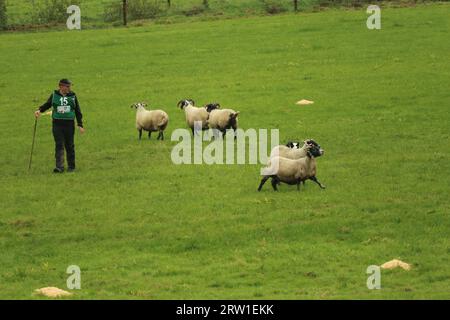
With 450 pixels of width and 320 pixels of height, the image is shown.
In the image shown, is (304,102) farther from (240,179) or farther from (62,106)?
(62,106)

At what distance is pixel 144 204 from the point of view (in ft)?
91.4

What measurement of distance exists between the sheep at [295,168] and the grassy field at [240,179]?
0.52 metres

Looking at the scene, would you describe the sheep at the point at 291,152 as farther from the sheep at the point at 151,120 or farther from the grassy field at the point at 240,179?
the sheep at the point at 151,120

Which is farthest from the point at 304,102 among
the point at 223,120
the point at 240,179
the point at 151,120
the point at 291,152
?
the point at 291,152

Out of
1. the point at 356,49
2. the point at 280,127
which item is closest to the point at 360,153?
the point at 280,127

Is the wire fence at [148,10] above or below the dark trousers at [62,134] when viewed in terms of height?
above

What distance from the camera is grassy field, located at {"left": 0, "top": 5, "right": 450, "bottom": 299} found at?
21.6m

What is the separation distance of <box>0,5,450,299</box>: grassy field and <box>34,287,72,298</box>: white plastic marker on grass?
32 cm

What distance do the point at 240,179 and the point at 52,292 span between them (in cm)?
1101

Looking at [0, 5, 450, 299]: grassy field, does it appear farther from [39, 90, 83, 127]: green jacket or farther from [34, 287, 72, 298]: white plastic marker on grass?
[39, 90, 83, 127]: green jacket

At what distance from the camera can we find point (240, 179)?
30.1m

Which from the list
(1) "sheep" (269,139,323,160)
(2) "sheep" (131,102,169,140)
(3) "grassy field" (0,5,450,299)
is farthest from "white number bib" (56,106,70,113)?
(1) "sheep" (269,139,323,160)

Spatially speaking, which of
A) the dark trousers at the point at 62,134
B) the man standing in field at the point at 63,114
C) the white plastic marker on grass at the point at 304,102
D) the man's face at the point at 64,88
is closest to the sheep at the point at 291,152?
the man standing in field at the point at 63,114

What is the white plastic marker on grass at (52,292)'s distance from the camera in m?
19.8
